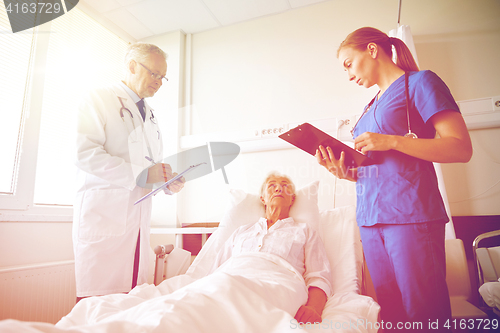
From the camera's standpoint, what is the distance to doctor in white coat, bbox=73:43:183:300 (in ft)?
4.41

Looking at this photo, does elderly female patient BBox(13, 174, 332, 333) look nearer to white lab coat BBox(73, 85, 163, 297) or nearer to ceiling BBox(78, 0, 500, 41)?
white lab coat BBox(73, 85, 163, 297)

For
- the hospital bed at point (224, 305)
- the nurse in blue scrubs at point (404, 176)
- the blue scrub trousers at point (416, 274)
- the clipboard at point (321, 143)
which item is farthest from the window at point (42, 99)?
the blue scrub trousers at point (416, 274)

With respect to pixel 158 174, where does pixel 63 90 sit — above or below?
above

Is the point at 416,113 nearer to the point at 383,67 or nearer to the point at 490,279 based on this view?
the point at 383,67

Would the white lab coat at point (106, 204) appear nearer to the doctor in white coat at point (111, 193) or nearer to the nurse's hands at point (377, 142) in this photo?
the doctor in white coat at point (111, 193)

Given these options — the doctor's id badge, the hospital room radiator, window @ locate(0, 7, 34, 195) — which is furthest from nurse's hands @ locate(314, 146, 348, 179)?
the doctor's id badge

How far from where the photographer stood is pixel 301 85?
2.57 m

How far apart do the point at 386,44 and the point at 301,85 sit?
1.47 meters

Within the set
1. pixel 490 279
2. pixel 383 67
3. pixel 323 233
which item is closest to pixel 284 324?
pixel 383 67

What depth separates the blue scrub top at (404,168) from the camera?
90cm

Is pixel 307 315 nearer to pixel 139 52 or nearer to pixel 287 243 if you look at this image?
pixel 287 243

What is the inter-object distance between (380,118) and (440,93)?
19cm

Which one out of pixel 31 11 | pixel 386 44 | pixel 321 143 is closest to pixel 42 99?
pixel 31 11

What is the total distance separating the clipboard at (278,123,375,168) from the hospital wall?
1.24 m
